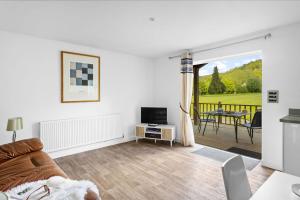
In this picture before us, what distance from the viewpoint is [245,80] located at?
19.2 feet

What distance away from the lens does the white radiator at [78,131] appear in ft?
10.5

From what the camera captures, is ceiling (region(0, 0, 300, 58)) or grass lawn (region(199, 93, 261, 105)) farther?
grass lawn (region(199, 93, 261, 105))

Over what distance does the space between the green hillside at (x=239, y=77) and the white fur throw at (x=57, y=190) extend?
5.90 meters

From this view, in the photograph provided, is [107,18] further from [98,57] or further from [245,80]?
[245,80]

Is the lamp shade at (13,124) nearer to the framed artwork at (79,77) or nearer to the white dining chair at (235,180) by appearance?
the framed artwork at (79,77)

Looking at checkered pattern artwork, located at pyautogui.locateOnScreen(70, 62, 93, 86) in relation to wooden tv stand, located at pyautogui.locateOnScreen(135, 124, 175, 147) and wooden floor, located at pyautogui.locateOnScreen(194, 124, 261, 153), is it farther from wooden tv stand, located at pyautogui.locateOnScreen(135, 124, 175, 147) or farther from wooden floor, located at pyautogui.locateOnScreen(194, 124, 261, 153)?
wooden floor, located at pyautogui.locateOnScreen(194, 124, 261, 153)

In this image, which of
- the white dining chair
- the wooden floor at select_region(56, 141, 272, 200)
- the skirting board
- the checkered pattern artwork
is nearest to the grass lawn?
the wooden floor at select_region(56, 141, 272, 200)

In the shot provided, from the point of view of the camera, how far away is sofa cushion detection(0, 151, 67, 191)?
166 cm

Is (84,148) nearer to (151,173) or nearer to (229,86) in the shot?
(151,173)

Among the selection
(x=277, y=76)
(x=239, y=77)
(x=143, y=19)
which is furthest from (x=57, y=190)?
(x=239, y=77)

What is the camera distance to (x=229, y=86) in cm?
635

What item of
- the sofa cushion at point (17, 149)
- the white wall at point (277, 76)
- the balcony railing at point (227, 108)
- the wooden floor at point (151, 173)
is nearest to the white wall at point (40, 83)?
the sofa cushion at point (17, 149)

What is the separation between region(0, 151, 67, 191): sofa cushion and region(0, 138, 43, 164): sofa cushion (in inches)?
2.8

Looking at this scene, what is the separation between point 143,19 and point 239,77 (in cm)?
487
